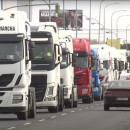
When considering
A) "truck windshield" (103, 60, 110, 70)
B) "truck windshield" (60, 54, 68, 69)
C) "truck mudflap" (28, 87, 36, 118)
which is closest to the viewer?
"truck mudflap" (28, 87, 36, 118)

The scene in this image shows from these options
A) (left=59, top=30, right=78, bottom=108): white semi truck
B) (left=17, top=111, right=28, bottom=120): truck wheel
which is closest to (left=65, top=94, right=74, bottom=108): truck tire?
(left=59, top=30, right=78, bottom=108): white semi truck

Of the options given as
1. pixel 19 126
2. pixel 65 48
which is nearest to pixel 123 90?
pixel 65 48

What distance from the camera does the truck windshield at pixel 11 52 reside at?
2809cm

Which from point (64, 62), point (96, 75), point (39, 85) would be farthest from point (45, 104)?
point (96, 75)

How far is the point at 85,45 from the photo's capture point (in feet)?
159

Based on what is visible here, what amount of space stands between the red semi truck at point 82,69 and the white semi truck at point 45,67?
12861 mm

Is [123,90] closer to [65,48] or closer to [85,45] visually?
[65,48]

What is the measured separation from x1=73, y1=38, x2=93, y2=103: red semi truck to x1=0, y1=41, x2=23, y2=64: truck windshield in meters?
19.5

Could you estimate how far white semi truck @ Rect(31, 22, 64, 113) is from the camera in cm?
3303

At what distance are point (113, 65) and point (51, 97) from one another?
3174cm

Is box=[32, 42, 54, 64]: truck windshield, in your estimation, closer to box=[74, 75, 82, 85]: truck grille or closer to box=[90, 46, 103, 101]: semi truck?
box=[74, 75, 82, 85]: truck grille

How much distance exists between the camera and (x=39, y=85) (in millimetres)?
32969

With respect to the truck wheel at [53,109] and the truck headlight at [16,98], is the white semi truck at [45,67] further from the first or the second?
the truck headlight at [16,98]

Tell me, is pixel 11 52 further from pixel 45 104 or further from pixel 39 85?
pixel 45 104
